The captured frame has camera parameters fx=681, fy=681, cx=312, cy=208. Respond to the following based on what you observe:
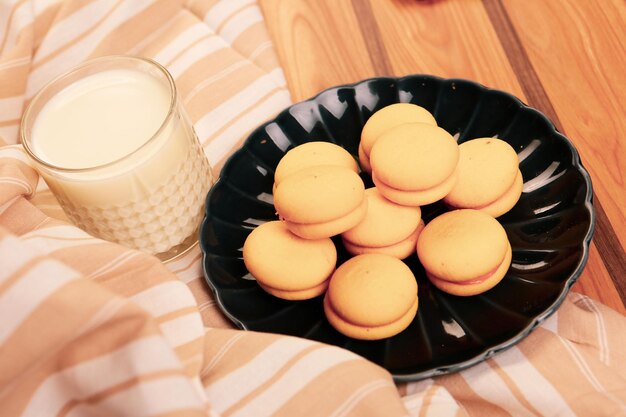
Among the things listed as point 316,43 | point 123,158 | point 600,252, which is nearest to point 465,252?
point 600,252

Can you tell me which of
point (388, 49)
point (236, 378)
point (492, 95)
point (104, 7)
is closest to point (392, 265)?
point (236, 378)

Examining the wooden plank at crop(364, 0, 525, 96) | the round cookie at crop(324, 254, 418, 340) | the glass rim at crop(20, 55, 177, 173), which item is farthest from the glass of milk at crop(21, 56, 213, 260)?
the wooden plank at crop(364, 0, 525, 96)

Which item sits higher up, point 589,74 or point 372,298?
point 589,74

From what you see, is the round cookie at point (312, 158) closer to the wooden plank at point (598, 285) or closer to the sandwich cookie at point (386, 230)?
the sandwich cookie at point (386, 230)

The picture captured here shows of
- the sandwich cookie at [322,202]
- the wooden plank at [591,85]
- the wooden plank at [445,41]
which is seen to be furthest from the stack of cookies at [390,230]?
the wooden plank at [445,41]

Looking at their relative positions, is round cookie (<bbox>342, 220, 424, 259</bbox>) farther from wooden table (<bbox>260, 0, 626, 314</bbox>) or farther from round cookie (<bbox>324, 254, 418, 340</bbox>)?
wooden table (<bbox>260, 0, 626, 314</bbox>)

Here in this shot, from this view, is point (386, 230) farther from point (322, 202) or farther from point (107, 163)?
point (107, 163)

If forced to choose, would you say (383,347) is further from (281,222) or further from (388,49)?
(388,49)
